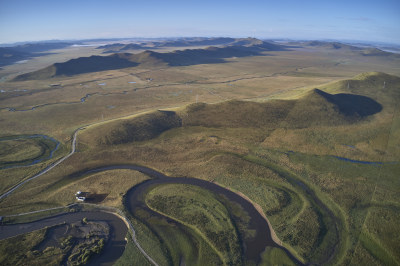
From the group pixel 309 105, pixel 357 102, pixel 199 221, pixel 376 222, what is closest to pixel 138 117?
pixel 199 221

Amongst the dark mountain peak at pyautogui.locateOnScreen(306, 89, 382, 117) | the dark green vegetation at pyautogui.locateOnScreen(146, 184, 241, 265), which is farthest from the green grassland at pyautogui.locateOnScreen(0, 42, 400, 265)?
the dark mountain peak at pyautogui.locateOnScreen(306, 89, 382, 117)

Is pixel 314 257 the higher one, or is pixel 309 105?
pixel 309 105

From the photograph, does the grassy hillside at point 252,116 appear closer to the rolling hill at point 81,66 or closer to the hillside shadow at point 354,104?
the hillside shadow at point 354,104

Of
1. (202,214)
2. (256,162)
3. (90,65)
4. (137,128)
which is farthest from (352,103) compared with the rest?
(90,65)

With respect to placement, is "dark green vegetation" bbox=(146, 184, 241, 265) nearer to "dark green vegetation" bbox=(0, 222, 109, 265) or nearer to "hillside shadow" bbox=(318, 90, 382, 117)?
"dark green vegetation" bbox=(0, 222, 109, 265)

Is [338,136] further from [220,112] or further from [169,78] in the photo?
[169,78]

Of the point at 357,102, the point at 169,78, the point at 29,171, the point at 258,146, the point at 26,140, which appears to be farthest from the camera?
the point at 169,78

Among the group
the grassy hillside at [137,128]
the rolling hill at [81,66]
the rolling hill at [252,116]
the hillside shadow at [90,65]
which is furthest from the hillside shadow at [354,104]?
the rolling hill at [81,66]
